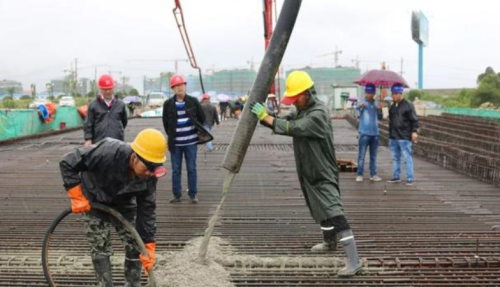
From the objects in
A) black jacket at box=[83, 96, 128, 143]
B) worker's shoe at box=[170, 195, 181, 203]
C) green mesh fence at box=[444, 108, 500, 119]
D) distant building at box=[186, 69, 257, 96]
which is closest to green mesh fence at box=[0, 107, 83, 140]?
black jacket at box=[83, 96, 128, 143]

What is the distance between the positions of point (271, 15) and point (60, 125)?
9.97 meters

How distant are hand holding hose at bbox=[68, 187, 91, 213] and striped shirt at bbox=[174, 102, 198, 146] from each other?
3.14 m

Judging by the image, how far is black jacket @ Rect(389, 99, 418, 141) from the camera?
795 cm

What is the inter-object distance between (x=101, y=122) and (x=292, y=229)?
271 centimetres

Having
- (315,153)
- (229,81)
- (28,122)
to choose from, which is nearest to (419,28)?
(229,81)

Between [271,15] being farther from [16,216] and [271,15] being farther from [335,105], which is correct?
[335,105]

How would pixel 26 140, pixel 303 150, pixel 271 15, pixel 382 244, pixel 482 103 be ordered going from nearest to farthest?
pixel 303 150 < pixel 382 244 < pixel 271 15 < pixel 26 140 < pixel 482 103

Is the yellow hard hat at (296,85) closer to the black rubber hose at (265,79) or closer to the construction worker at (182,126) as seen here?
the black rubber hose at (265,79)

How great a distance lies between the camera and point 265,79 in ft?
14.4

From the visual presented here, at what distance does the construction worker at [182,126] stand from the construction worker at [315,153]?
2.37 m

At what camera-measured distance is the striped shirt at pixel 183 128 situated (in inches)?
257

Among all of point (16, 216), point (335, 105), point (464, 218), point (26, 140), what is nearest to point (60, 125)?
point (26, 140)

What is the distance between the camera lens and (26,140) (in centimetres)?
1580

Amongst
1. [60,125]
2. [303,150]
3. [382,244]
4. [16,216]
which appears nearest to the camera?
[303,150]
